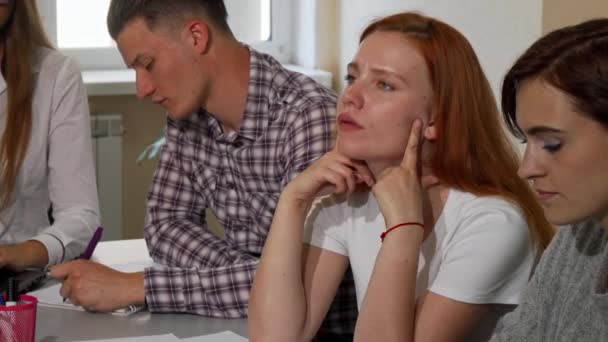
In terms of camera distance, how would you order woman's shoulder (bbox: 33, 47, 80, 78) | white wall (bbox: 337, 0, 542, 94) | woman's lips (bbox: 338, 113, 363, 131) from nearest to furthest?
woman's lips (bbox: 338, 113, 363, 131) → white wall (bbox: 337, 0, 542, 94) → woman's shoulder (bbox: 33, 47, 80, 78)

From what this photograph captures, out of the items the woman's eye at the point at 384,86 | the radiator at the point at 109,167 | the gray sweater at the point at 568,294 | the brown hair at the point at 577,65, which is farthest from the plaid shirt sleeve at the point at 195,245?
the radiator at the point at 109,167

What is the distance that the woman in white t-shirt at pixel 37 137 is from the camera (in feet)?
7.47

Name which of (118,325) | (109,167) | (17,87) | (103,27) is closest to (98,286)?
(118,325)

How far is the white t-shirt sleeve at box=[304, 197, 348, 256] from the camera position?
1.75 metres

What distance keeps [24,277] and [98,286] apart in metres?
0.22

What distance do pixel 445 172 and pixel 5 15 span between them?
3.80 feet

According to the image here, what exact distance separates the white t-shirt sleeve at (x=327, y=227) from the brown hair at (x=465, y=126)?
22cm

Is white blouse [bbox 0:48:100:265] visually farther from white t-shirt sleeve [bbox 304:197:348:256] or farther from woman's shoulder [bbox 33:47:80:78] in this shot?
white t-shirt sleeve [bbox 304:197:348:256]

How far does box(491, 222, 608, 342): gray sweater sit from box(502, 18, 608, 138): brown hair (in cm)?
22

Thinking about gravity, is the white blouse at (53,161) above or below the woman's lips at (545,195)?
below

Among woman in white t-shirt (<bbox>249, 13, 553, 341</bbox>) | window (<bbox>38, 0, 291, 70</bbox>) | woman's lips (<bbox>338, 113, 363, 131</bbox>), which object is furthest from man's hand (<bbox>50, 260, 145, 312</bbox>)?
window (<bbox>38, 0, 291, 70</bbox>)

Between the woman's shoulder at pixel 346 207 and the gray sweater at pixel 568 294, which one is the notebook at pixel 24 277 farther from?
the gray sweater at pixel 568 294

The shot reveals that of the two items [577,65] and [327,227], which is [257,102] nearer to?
[327,227]

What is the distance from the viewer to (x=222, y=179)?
2123mm
